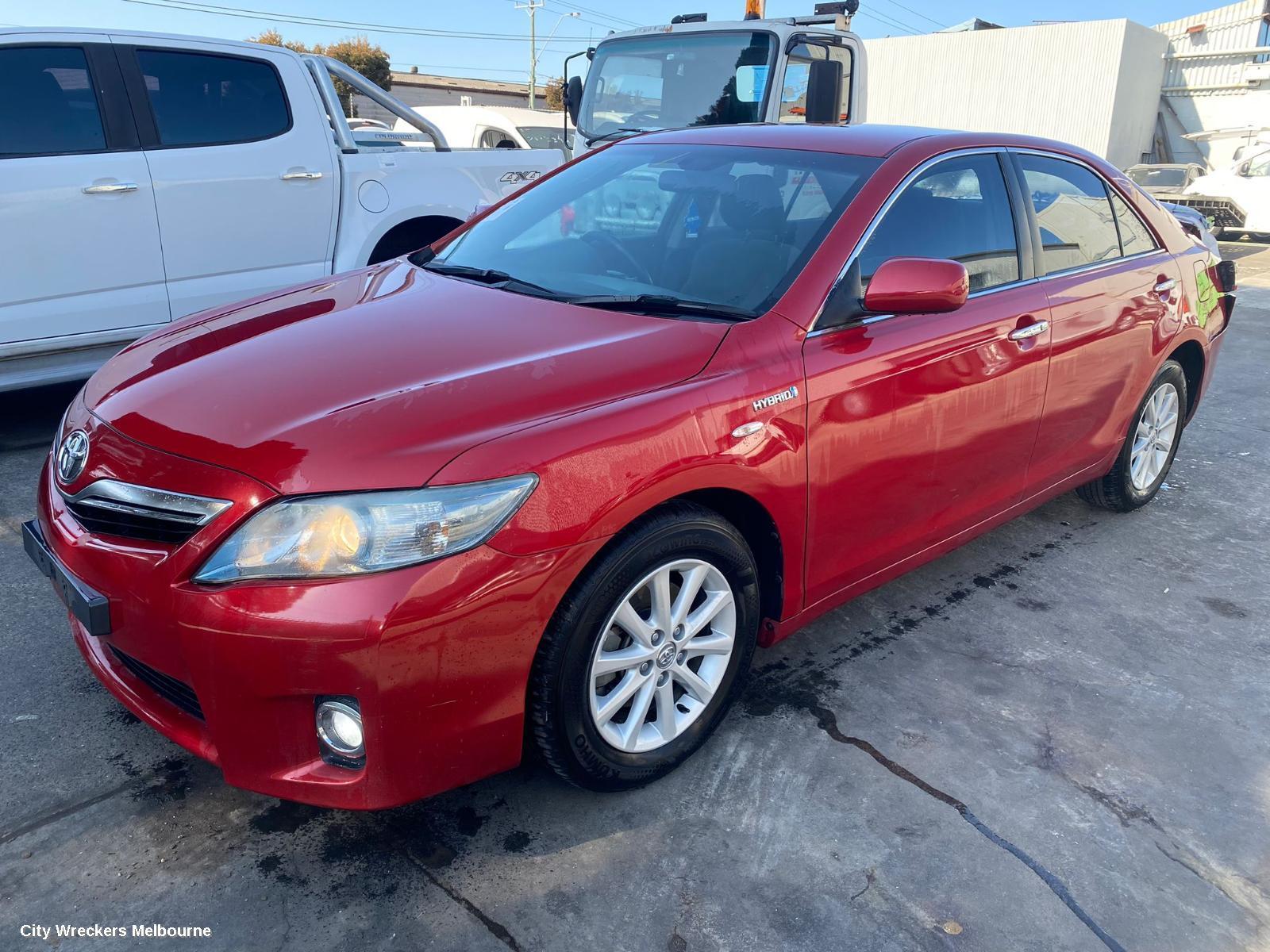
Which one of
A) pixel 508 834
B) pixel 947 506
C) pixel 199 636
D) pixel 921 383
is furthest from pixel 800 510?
pixel 199 636

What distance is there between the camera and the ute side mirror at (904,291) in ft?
8.93

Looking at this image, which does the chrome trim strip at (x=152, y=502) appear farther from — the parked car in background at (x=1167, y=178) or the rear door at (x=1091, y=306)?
the parked car in background at (x=1167, y=178)

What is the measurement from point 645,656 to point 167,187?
152 inches

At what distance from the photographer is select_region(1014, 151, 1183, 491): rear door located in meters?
3.59

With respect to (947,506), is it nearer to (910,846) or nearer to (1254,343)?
(910,846)

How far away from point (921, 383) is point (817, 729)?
105 centimetres

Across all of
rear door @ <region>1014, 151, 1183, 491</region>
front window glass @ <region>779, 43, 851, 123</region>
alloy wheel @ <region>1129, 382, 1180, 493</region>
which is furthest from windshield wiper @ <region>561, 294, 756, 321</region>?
front window glass @ <region>779, 43, 851, 123</region>

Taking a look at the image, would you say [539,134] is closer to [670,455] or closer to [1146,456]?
[1146,456]

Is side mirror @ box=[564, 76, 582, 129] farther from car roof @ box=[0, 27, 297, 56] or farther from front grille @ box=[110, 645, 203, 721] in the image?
front grille @ box=[110, 645, 203, 721]

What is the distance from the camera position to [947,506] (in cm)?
327

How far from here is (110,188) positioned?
186 inches

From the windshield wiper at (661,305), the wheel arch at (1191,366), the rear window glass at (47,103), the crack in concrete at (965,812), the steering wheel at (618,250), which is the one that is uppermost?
the rear window glass at (47,103)

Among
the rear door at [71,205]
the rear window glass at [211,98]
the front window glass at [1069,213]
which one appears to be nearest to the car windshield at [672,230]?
the front window glass at [1069,213]

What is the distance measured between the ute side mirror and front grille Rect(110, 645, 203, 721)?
181 centimetres
